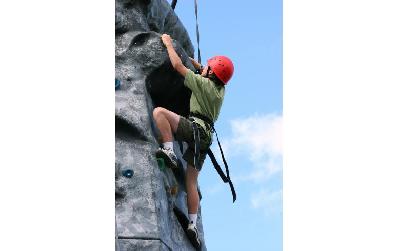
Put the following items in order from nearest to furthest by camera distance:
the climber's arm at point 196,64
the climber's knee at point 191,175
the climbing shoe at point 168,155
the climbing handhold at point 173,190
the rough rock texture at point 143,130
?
the rough rock texture at point 143,130 → the climbing shoe at point 168,155 → the climbing handhold at point 173,190 → the climber's knee at point 191,175 → the climber's arm at point 196,64

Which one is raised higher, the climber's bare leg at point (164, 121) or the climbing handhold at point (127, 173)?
the climber's bare leg at point (164, 121)

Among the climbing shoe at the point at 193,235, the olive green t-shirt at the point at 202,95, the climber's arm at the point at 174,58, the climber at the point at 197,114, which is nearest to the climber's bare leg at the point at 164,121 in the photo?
the climber at the point at 197,114

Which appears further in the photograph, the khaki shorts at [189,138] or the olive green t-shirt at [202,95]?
the olive green t-shirt at [202,95]

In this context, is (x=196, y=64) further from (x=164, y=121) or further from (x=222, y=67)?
(x=164, y=121)

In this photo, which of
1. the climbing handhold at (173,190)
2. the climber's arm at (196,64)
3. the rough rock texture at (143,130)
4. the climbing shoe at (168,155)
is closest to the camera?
the rough rock texture at (143,130)

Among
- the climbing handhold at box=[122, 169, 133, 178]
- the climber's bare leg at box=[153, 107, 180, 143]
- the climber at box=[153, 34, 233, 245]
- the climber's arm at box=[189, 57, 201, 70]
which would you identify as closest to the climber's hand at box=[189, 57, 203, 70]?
the climber's arm at box=[189, 57, 201, 70]

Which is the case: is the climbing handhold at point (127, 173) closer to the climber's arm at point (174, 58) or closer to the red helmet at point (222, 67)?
the climber's arm at point (174, 58)

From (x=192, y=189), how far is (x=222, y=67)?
38.5 inches

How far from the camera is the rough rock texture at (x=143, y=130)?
4.79 meters

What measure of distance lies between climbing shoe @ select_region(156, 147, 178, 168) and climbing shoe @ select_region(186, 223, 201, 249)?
54cm

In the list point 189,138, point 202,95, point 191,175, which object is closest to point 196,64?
point 202,95

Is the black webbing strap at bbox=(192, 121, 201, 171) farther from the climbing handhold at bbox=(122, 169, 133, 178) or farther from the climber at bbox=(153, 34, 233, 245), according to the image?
the climbing handhold at bbox=(122, 169, 133, 178)

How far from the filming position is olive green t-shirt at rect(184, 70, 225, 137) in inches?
224
